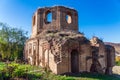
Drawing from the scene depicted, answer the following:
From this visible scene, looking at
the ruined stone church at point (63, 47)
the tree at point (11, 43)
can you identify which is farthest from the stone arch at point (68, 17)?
the tree at point (11, 43)

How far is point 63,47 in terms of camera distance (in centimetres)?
1800

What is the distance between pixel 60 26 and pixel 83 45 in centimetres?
346

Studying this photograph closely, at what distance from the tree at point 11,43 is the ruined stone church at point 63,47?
806 cm

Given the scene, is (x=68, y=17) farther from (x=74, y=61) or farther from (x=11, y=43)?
(x=11, y=43)

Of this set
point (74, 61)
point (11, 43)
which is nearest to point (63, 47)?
point (74, 61)

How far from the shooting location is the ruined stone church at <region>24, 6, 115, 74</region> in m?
18.0

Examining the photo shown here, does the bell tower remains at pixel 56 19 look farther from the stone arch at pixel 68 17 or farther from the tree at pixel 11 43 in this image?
the tree at pixel 11 43

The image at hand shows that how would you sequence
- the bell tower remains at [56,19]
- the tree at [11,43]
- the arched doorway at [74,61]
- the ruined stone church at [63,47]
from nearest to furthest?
the ruined stone church at [63,47]
the arched doorway at [74,61]
the bell tower remains at [56,19]
the tree at [11,43]

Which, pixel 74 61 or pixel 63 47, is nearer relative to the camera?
pixel 63 47

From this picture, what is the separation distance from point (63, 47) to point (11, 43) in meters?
16.3

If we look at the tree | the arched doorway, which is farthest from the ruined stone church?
the tree

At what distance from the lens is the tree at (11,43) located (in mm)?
31188

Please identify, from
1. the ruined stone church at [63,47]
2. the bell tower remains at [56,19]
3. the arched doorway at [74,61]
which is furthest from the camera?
the bell tower remains at [56,19]

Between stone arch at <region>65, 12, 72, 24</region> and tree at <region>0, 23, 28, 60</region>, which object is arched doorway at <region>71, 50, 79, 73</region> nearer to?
stone arch at <region>65, 12, 72, 24</region>
